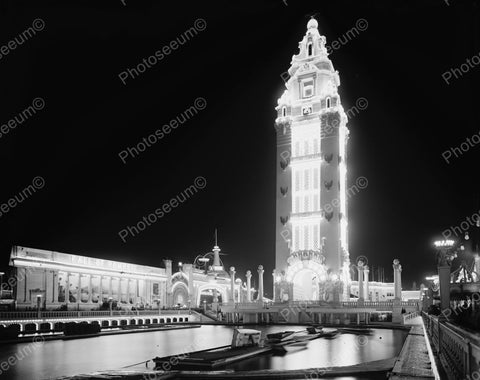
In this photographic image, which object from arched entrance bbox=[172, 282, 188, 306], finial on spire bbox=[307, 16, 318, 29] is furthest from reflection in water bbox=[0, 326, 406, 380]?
finial on spire bbox=[307, 16, 318, 29]

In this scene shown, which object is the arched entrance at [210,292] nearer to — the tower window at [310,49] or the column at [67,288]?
the column at [67,288]

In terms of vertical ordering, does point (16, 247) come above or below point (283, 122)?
below

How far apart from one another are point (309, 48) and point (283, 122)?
486 inches

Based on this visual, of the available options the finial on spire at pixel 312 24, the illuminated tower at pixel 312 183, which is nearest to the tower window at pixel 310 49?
the illuminated tower at pixel 312 183

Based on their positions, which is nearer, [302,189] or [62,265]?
[62,265]

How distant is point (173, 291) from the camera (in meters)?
75.7

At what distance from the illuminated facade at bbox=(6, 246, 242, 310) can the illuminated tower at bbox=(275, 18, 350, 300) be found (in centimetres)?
960

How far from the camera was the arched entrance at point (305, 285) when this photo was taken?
65.4m

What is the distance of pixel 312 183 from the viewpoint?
6912cm

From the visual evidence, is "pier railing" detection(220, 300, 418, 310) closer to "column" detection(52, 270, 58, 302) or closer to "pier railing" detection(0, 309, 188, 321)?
"pier railing" detection(0, 309, 188, 321)

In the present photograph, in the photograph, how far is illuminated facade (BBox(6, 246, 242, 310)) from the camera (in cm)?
5061

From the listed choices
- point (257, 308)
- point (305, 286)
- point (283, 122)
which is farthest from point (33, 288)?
point (283, 122)

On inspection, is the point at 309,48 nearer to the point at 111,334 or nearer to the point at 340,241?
the point at 340,241

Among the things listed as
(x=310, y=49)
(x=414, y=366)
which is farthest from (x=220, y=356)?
(x=310, y=49)
